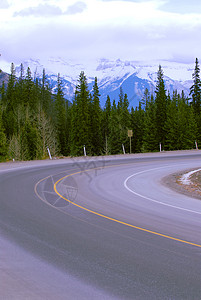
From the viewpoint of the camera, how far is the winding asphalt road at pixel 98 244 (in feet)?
18.6

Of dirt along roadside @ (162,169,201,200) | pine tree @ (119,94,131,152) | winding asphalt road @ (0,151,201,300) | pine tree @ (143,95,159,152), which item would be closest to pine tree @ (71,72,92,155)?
pine tree @ (119,94,131,152)

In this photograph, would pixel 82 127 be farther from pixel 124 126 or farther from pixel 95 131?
pixel 124 126

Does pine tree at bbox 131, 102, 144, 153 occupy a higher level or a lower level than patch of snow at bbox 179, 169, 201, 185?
higher

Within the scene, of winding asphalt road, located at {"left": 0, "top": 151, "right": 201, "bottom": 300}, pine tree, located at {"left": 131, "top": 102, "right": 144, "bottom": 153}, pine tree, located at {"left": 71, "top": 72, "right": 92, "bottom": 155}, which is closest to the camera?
winding asphalt road, located at {"left": 0, "top": 151, "right": 201, "bottom": 300}

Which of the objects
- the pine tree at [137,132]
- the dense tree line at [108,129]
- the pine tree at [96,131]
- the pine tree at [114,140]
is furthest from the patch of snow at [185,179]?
the pine tree at [137,132]

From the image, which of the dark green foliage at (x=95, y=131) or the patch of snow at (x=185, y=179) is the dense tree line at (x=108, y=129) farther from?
the patch of snow at (x=185, y=179)

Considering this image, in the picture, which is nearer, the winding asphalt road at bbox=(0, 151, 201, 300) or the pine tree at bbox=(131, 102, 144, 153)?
the winding asphalt road at bbox=(0, 151, 201, 300)

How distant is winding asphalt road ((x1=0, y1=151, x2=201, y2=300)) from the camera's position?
5.67 meters

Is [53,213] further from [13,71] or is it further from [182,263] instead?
[13,71]

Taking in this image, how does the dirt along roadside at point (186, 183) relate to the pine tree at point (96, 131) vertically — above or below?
below

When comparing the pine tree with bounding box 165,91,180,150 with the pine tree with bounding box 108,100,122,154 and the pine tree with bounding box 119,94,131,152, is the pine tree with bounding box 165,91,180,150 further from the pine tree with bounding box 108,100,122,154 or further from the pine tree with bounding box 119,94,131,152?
the pine tree with bounding box 108,100,122,154

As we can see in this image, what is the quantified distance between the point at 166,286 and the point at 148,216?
528 cm

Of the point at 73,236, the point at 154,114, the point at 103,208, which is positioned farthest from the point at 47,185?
the point at 154,114

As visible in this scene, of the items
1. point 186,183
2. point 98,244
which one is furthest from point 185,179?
point 98,244
